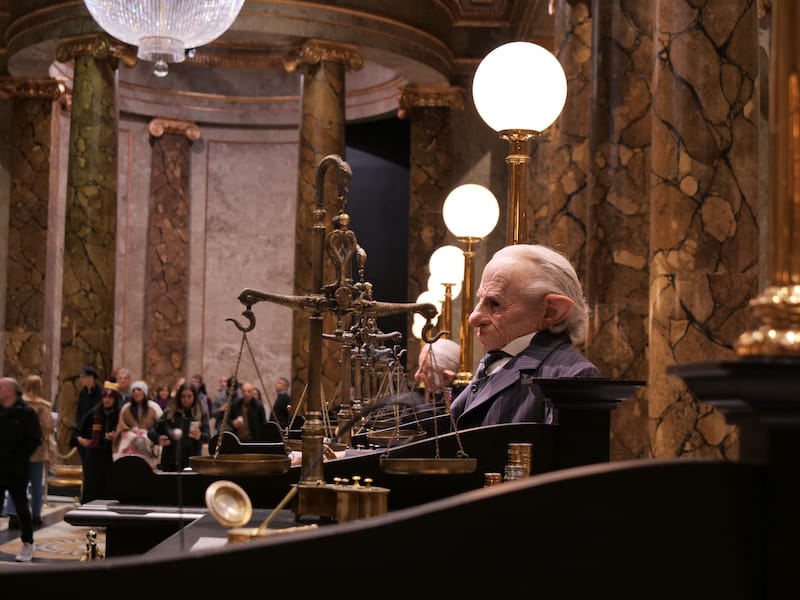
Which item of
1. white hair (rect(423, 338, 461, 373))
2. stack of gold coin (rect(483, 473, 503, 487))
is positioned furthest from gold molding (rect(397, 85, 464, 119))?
stack of gold coin (rect(483, 473, 503, 487))

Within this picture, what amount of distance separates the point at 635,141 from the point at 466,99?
10.8 metres

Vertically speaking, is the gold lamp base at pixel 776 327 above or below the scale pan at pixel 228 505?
above

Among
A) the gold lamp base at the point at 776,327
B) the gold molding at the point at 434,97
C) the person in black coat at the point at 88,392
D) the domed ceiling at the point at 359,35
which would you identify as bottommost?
the person in black coat at the point at 88,392

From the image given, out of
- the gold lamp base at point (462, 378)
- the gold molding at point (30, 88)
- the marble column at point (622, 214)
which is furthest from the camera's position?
the gold molding at point (30, 88)

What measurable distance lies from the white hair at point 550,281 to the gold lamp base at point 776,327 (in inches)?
94.1

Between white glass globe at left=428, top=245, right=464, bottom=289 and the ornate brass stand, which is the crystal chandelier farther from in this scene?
the ornate brass stand

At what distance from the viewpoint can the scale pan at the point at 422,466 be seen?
283cm

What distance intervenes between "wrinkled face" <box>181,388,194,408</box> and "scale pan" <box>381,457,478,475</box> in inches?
394

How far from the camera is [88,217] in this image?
16.7 meters

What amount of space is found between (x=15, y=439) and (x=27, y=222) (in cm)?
888

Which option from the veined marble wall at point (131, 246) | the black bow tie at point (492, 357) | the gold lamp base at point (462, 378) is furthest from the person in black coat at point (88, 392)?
Answer: the black bow tie at point (492, 357)

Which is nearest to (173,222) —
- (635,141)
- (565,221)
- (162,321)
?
(162,321)

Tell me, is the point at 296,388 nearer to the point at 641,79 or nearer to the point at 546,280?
the point at 641,79

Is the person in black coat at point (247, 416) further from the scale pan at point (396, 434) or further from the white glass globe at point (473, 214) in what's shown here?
the scale pan at point (396, 434)
